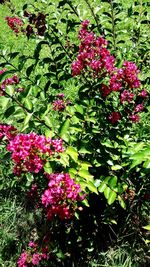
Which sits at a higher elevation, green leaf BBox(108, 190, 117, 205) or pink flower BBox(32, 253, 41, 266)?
green leaf BBox(108, 190, 117, 205)

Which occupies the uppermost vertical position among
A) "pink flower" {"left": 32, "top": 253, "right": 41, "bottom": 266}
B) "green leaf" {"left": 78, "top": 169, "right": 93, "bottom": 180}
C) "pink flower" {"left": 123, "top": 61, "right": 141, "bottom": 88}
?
"pink flower" {"left": 123, "top": 61, "right": 141, "bottom": 88}

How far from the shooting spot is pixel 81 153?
229 cm

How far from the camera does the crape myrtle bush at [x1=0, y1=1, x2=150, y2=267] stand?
1775mm

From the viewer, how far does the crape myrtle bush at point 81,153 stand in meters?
1.78

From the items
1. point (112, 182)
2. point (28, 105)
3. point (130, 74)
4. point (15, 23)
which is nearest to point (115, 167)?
point (112, 182)

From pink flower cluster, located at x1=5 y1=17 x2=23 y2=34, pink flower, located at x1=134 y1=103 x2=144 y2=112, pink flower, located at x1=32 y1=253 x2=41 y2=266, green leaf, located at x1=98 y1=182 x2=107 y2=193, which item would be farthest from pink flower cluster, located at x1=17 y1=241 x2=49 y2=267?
pink flower cluster, located at x1=5 y1=17 x2=23 y2=34

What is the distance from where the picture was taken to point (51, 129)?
6.36 feet

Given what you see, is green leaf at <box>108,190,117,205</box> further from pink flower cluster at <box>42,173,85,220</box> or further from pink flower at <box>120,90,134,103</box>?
pink flower at <box>120,90,134,103</box>

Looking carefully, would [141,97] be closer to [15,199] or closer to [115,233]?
[115,233]

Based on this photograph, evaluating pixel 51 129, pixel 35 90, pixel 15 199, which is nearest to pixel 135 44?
pixel 35 90

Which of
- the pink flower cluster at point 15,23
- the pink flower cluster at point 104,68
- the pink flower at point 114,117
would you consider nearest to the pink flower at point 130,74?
the pink flower cluster at point 104,68

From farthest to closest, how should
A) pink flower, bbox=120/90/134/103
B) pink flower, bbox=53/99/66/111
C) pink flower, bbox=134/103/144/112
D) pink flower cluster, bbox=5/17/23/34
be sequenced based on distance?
pink flower cluster, bbox=5/17/23/34 < pink flower, bbox=53/99/66/111 < pink flower, bbox=134/103/144/112 < pink flower, bbox=120/90/134/103

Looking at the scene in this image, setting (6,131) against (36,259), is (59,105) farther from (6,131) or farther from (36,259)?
(36,259)

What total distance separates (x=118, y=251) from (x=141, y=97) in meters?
1.01
